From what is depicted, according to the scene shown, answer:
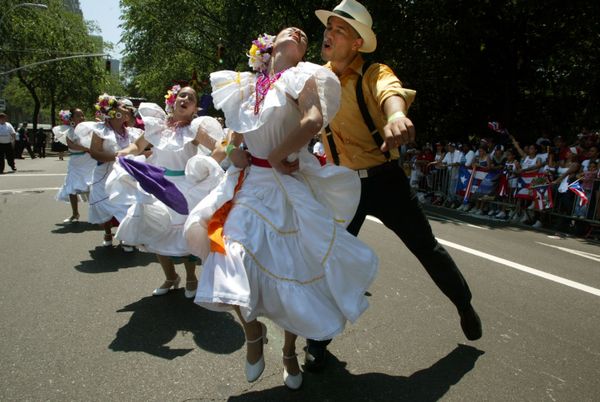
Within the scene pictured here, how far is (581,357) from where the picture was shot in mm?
3570

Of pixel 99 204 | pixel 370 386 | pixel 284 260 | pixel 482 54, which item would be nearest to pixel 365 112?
pixel 284 260

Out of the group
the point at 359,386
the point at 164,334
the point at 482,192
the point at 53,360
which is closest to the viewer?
the point at 359,386

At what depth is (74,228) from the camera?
8.07 m

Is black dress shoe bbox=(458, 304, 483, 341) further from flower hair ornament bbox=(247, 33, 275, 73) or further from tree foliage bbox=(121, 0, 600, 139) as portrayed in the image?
tree foliage bbox=(121, 0, 600, 139)

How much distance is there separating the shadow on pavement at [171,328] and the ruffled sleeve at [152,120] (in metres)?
1.55

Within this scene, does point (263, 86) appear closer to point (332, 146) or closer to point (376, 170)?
point (332, 146)

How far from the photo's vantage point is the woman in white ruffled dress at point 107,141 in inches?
253

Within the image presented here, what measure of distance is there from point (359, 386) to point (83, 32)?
44.9 meters

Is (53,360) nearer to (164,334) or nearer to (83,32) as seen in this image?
(164,334)

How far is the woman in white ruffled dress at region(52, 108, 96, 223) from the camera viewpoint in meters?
8.02

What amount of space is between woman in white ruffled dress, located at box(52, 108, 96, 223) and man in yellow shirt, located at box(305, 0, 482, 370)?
232 inches

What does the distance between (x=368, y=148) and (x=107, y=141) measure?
4332mm

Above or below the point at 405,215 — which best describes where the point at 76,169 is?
below

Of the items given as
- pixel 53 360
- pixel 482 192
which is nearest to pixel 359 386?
pixel 53 360
